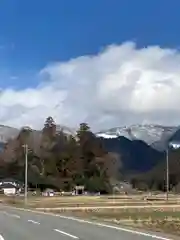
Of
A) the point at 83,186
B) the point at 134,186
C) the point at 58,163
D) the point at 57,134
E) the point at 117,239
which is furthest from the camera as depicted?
the point at 134,186

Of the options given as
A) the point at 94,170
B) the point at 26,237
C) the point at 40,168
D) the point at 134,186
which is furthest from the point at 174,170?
the point at 26,237

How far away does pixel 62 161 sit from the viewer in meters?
132

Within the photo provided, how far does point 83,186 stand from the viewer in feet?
409

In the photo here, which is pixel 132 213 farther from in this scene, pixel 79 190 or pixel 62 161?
pixel 62 161

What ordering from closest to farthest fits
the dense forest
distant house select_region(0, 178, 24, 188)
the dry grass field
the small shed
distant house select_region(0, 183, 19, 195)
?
the dry grass field, the small shed, distant house select_region(0, 183, 19, 195), the dense forest, distant house select_region(0, 178, 24, 188)

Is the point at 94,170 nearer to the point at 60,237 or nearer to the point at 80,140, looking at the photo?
the point at 80,140

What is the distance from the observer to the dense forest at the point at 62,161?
12581 centimetres

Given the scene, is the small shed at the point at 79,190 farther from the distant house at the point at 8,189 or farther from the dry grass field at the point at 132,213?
the dry grass field at the point at 132,213

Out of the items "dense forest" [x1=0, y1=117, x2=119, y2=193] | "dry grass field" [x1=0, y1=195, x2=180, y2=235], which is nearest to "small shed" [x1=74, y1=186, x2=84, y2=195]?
"dense forest" [x1=0, y1=117, x2=119, y2=193]

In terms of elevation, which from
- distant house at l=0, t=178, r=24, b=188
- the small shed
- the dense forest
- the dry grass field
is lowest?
the dry grass field

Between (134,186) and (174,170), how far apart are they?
14889mm

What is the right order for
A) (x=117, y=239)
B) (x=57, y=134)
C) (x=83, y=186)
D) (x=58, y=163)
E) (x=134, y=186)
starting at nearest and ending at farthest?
(x=117, y=239) < (x=83, y=186) < (x=58, y=163) < (x=57, y=134) < (x=134, y=186)

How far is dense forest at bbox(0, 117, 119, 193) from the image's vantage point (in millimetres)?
125812

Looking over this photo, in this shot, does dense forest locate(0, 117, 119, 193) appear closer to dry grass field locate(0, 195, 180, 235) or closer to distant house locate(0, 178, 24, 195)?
distant house locate(0, 178, 24, 195)
